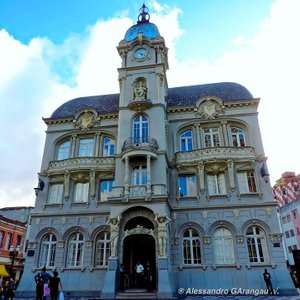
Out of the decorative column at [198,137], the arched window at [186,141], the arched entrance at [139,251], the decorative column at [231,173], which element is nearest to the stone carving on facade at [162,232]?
the arched entrance at [139,251]

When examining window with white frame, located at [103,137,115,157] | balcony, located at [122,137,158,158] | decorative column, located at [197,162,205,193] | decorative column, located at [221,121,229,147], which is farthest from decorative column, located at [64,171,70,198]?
decorative column, located at [221,121,229,147]

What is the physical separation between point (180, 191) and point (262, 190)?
6.18m

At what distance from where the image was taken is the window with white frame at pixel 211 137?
23547 millimetres

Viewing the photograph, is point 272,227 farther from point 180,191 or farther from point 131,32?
point 131,32

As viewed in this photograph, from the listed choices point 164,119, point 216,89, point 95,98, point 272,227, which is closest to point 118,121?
point 164,119

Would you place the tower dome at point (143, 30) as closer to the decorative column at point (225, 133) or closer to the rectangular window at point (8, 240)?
the decorative column at point (225, 133)

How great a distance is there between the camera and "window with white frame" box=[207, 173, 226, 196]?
21750 mm

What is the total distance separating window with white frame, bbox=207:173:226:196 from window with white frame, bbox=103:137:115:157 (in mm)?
8654

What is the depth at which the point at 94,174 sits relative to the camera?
76.0 feet

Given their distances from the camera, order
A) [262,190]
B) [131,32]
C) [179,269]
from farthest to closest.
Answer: [131,32]
[262,190]
[179,269]

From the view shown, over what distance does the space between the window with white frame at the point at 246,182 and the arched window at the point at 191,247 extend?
498 centimetres

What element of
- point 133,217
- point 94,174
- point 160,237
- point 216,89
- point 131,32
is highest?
point 131,32

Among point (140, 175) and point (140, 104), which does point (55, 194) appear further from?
point (140, 104)

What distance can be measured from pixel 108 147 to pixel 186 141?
6.94 m
